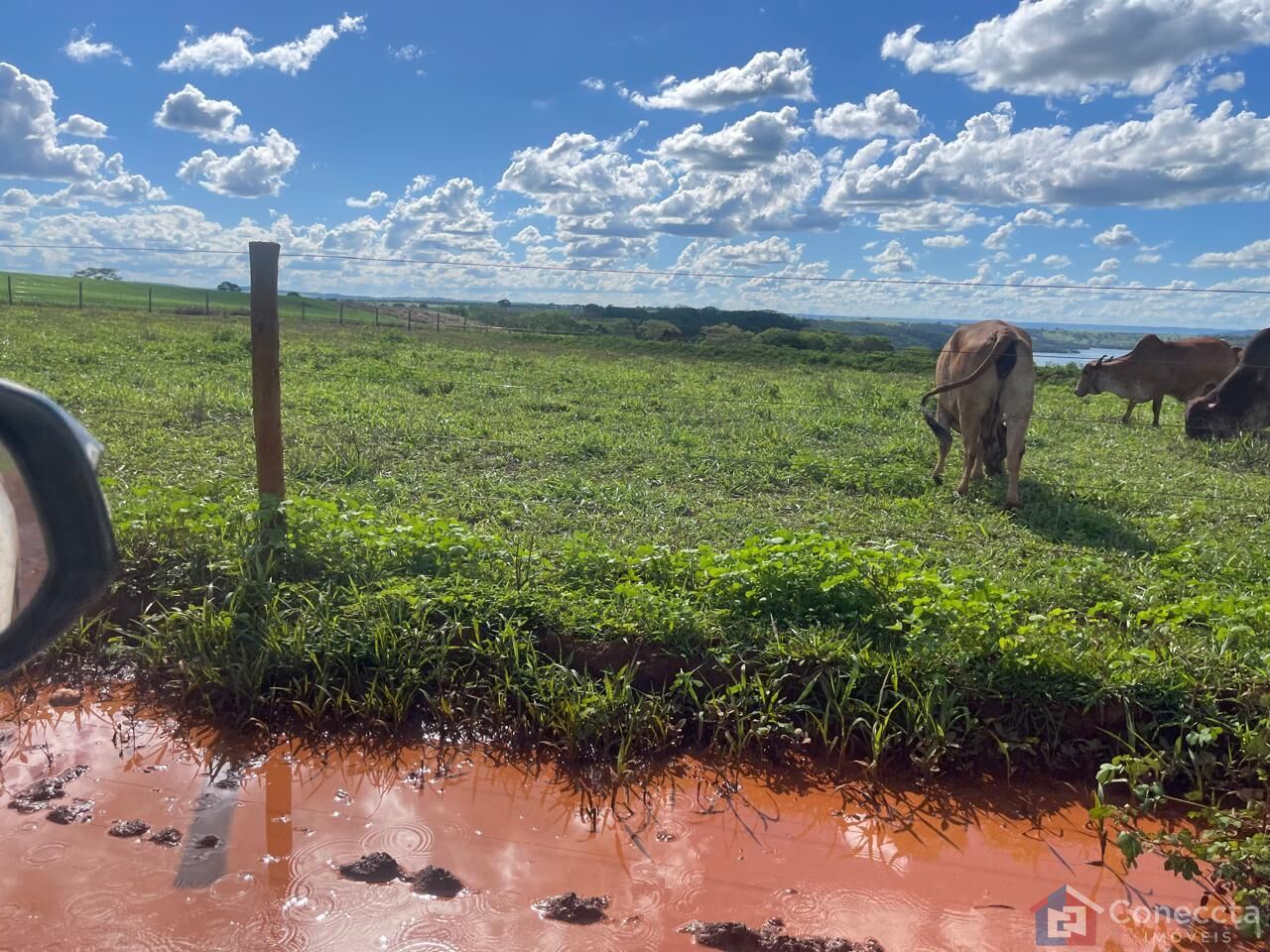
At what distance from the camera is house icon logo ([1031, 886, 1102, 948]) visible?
114 inches

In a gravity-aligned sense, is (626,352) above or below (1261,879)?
above

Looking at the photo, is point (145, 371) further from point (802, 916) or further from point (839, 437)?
point (802, 916)

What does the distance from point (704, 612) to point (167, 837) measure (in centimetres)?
239

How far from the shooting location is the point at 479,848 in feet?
10.6

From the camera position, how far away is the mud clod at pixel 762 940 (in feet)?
9.14

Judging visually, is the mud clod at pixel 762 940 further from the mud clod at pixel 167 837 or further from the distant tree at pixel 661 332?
the distant tree at pixel 661 332

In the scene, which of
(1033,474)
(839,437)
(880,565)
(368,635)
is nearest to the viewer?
(368,635)

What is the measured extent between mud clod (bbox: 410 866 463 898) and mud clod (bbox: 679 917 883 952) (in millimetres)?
770

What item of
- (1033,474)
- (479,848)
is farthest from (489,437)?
(479,848)

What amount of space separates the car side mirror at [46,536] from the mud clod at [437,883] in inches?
81.9

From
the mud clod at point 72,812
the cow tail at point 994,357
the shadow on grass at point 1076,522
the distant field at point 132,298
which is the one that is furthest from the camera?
the distant field at point 132,298

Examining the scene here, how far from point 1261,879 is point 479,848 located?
2.59 m

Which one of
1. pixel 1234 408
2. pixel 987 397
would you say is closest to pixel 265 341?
pixel 987 397

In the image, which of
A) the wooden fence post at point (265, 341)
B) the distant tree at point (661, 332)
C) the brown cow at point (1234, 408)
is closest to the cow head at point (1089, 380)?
the brown cow at point (1234, 408)
